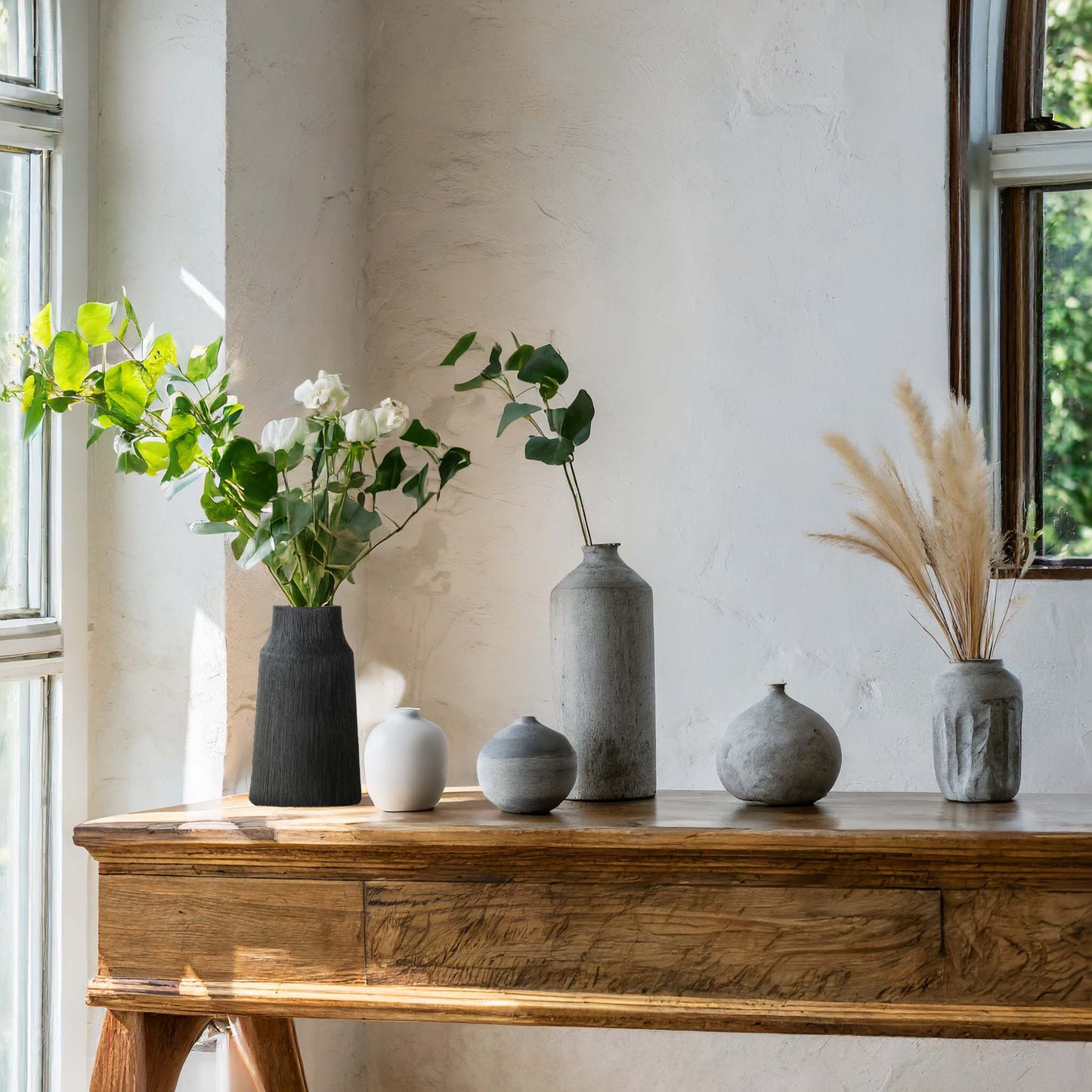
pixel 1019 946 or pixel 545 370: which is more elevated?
pixel 545 370

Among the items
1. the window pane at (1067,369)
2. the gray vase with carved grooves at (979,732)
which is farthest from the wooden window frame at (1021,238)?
the gray vase with carved grooves at (979,732)

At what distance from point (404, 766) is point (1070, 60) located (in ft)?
5.36

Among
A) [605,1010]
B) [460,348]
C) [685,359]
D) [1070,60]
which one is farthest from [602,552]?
[1070,60]

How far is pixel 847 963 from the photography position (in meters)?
1.40

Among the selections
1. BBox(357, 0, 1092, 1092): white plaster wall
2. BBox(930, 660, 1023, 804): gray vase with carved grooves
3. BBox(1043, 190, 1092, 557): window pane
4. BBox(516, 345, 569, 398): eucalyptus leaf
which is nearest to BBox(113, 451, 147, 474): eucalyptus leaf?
BBox(516, 345, 569, 398): eucalyptus leaf

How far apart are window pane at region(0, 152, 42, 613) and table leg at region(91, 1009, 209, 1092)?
0.59 meters

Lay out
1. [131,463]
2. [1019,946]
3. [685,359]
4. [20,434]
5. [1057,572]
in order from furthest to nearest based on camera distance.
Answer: [685,359] < [1057,572] < [20,434] < [131,463] < [1019,946]

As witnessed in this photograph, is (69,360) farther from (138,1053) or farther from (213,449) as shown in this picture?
(138,1053)

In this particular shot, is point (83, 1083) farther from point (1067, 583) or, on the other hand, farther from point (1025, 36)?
point (1025, 36)

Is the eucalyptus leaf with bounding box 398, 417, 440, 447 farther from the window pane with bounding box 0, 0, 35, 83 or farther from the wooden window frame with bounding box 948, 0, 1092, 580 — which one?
the wooden window frame with bounding box 948, 0, 1092, 580

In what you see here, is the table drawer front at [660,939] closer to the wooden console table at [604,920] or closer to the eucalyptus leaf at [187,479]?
the wooden console table at [604,920]

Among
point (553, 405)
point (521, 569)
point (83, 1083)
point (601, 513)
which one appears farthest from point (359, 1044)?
point (553, 405)

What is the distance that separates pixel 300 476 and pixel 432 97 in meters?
0.74

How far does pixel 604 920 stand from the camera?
1452 mm
